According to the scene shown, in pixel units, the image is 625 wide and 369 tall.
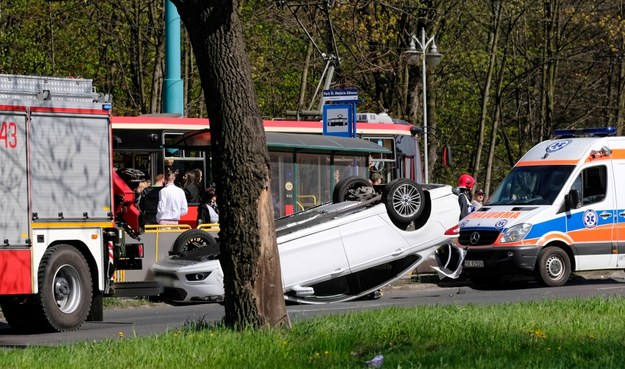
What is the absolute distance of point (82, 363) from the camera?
30.7 feet

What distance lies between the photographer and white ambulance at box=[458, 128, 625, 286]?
2088 cm

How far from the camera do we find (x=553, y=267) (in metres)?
21.1

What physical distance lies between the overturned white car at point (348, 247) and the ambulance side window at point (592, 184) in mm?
3879

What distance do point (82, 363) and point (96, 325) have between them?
6012 millimetres

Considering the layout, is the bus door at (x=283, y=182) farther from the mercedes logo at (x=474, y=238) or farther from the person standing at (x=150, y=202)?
the mercedes logo at (x=474, y=238)

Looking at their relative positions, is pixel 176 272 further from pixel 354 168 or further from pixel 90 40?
pixel 90 40

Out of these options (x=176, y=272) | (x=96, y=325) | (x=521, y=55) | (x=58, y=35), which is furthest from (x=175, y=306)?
(x=521, y=55)

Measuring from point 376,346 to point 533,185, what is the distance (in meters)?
12.2

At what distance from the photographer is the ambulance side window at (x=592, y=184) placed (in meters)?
21.3

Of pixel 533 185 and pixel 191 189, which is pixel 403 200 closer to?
pixel 533 185

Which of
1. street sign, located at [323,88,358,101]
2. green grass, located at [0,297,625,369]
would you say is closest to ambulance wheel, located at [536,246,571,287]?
street sign, located at [323,88,358,101]

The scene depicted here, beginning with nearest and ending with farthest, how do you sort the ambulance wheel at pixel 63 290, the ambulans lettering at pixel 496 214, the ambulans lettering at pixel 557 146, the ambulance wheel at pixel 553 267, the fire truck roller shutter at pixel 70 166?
the ambulance wheel at pixel 63 290
the fire truck roller shutter at pixel 70 166
the ambulance wheel at pixel 553 267
the ambulans lettering at pixel 496 214
the ambulans lettering at pixel 557 146

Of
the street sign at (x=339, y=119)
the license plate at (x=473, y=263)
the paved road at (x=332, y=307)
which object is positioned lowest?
the paved road at (x=332, y=307)

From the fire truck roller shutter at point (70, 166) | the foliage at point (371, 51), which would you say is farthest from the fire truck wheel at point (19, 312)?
the foliage at point (371, 51)
